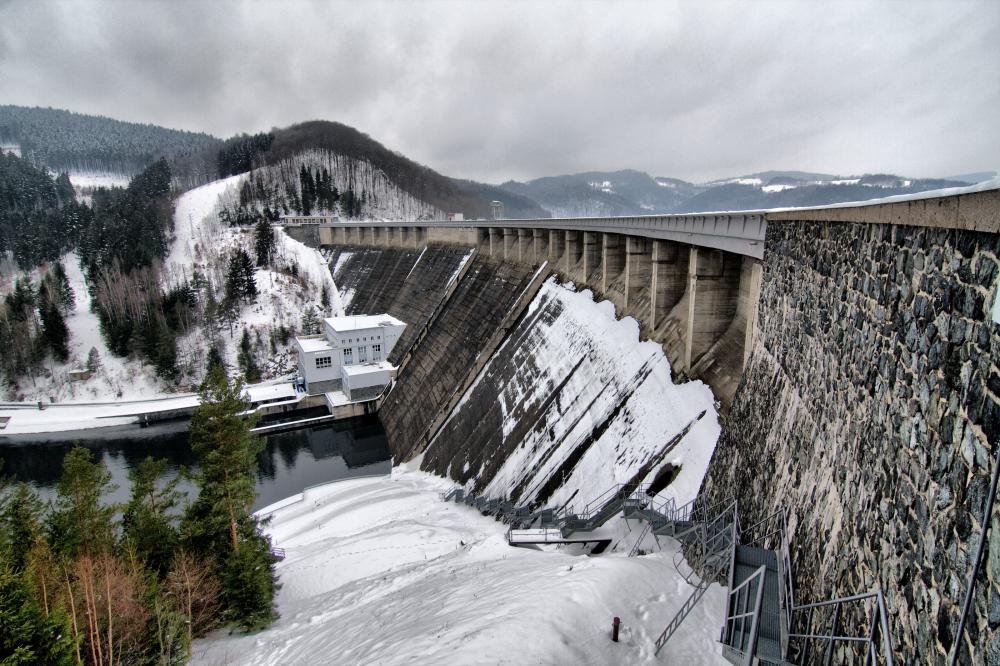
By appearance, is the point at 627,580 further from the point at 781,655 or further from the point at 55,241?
the point at 55,241

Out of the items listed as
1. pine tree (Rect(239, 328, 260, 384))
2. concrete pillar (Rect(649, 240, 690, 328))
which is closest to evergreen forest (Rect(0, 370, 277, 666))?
concrete pillar (Rect(649, 240, 690, 328))

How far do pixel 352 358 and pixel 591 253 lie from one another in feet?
82.8

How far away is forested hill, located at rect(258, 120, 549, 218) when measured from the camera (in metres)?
140

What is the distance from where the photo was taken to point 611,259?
27.3 metres

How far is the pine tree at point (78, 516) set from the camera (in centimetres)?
1410

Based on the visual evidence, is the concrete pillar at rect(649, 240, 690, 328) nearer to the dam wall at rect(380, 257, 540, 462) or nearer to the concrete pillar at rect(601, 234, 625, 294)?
the concrete pillar at rect(601, 234, 625, 294)

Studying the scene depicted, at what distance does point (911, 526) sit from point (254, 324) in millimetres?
65145

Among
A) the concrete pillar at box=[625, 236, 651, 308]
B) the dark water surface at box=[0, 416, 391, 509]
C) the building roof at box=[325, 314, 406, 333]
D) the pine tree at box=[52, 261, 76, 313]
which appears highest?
the concrete pillar at box=[625, 236, 651, 308]

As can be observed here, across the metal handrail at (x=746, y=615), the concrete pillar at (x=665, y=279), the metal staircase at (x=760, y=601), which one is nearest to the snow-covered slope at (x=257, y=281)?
the concrete pillar at (x=665, y=279)

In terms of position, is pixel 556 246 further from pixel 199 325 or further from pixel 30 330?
pixel 30 330

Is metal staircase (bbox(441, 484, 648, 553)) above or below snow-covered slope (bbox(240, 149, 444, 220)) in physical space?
below

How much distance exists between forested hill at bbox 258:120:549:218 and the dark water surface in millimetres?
103309

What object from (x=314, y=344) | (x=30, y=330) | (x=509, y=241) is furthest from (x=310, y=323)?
(x=30, y=330)

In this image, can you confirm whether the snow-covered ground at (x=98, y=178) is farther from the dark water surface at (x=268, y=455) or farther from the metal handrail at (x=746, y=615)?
the metal handrail at (x=746, y=615)
